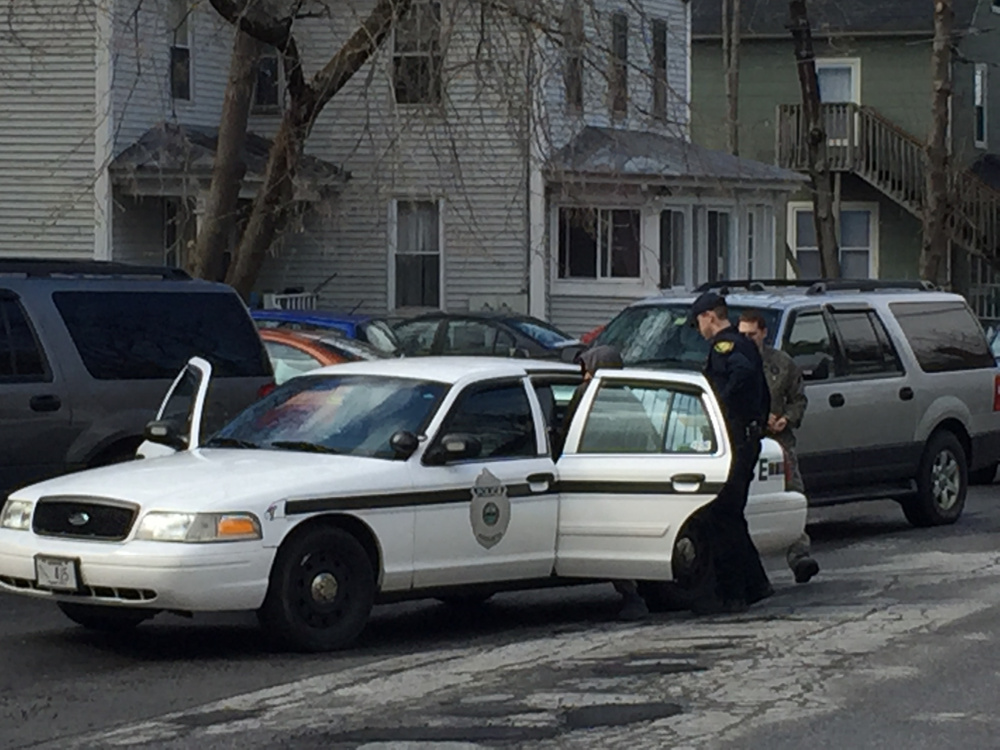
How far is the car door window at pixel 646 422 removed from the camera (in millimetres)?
11703

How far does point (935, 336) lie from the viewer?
17.2 m

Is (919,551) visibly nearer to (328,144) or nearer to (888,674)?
(888,674)

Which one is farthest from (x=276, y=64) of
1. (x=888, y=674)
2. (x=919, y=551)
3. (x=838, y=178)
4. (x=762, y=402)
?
(x=888, y=674)

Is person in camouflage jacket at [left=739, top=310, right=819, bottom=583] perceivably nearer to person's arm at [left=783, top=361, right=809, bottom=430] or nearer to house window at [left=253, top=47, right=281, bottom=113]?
person's arm at [left=783, top=361, right=809, bottom=430]

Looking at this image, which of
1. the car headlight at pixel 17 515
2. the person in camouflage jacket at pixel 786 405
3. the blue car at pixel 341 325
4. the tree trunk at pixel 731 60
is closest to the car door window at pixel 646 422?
the person in camouflage jacket at pixel 786 405

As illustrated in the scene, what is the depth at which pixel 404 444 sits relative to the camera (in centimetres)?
1072

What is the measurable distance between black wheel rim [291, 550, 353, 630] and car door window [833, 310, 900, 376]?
6.77 meters

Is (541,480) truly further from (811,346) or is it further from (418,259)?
(418,259)

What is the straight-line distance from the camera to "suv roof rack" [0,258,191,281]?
13.6m

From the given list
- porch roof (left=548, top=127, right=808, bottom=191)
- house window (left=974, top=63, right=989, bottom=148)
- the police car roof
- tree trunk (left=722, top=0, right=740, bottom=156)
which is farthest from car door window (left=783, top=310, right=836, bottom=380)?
house window (left=974, top=63, right=989, bottom=148)

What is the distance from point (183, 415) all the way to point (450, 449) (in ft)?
7.09

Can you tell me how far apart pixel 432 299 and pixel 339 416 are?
21870mm

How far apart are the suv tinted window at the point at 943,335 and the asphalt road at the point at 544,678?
415 centimetres

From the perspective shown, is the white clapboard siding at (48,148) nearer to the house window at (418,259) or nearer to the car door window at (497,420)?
the house window at (418,259)
